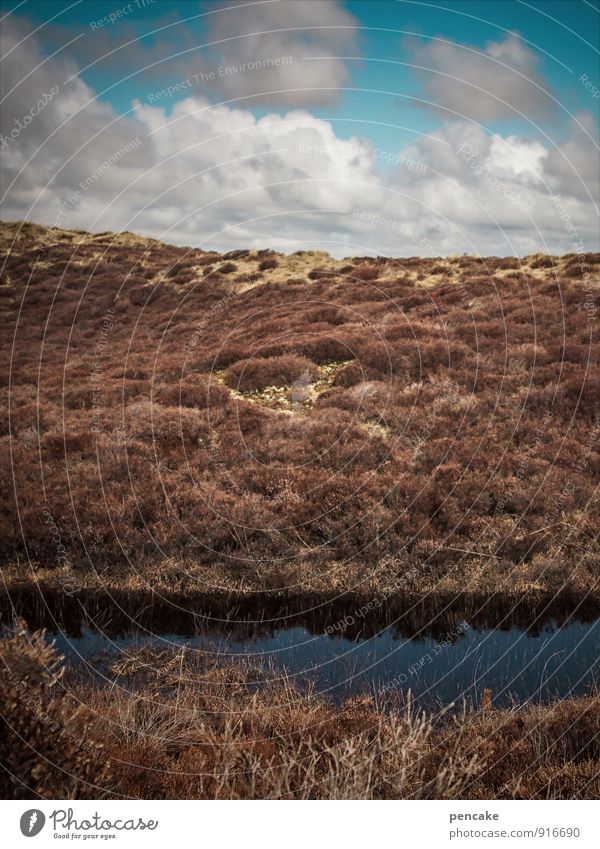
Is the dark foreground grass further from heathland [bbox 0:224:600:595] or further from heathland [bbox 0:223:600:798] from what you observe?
heathland [bbox 0:224:600:595]

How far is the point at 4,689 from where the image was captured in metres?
4.10

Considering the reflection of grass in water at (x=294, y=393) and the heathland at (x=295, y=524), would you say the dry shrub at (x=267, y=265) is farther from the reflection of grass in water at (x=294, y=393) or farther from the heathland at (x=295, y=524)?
the reflection of grass in water at (x=294, y=393)

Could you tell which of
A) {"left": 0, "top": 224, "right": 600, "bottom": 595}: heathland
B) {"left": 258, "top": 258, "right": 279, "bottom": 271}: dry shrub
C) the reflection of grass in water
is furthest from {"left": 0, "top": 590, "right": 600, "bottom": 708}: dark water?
{"left": 258, "top": 258, "right": 279, "bottom": 271}: dry shrub

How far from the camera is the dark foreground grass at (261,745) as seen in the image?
4043 millimetres

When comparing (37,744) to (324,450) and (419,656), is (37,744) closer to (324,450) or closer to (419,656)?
(419,656)

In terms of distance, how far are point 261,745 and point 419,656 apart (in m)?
3.36

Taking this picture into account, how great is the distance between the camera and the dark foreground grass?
4.04m

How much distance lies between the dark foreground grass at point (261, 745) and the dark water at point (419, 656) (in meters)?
0.49

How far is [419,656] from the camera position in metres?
7.55

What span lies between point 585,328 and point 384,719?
18.0 metres

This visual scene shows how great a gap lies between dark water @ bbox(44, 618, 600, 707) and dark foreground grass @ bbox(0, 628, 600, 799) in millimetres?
488

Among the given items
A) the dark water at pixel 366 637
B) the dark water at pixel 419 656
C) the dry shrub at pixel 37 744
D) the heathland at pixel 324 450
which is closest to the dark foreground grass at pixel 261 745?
the dry shrub at pixel 37 744

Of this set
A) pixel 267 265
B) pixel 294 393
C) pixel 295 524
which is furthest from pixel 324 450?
pixel 267 265

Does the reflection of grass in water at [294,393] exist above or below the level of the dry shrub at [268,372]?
below
